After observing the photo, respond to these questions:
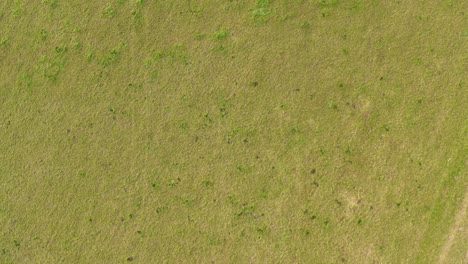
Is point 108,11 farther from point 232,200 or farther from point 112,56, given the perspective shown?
point 232,200

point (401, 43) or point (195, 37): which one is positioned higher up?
point (195, 37)

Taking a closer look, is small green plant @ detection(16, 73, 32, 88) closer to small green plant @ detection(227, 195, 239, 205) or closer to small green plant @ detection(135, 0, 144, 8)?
small green plant @ detection(135, 0, 144, 8)

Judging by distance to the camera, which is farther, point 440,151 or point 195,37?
point 195,37

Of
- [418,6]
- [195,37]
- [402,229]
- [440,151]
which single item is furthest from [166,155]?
[418,6]

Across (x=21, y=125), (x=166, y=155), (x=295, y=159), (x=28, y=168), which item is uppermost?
(x=21, y=125)

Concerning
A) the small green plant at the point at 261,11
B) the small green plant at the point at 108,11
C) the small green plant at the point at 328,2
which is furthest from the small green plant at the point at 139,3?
the small green plant at the point at 328,2

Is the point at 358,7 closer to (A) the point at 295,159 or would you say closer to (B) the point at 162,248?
(A) the point at 295,159
